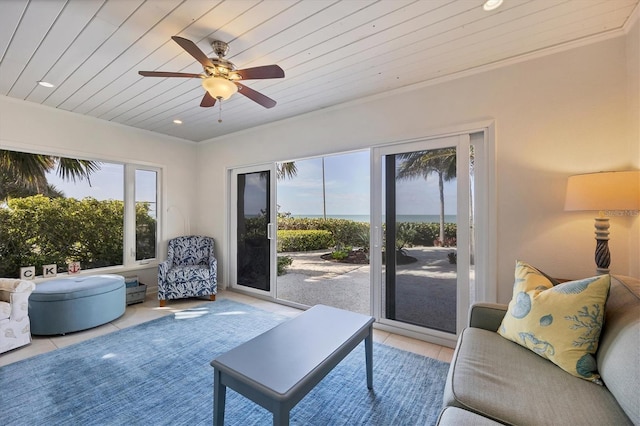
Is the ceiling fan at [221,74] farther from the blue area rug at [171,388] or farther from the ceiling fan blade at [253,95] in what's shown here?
the blue area rug at [171,388]

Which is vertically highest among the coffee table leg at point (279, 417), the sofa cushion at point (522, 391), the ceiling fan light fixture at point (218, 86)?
the ceiling fan light fixture at point (218, 86)

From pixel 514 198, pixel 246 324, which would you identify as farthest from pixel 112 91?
pixel 514 198

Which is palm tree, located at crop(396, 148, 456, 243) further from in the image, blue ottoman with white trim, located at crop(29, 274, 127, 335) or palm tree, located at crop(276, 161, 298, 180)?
palm tree, located at crop(276, 161, 298, 180)

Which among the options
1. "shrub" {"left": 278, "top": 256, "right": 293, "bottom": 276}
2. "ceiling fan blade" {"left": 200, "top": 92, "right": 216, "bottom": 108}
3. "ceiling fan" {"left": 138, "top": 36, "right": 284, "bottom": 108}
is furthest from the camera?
"shrub" {"left": 278, "top": 256, "right": 293, "bottom": 276}

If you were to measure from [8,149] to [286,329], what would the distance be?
4009 millimetres

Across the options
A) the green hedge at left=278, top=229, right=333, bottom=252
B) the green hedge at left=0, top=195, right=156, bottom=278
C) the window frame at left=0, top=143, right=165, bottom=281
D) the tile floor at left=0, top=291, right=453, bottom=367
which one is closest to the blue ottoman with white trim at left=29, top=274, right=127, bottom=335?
the tile floor at left=0, top=291, right=453, bottom=367

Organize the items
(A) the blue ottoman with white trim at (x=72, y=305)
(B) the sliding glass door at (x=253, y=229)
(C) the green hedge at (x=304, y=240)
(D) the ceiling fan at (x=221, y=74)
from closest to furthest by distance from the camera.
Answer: (D) the ceiling fan at (x=221, y=74)
(A) the blue ottoman with white trim at (x=72, y=305)
(B) the sliding glass door at (x=253, y=229)
(C) the green hedge at (x=304, y=240)

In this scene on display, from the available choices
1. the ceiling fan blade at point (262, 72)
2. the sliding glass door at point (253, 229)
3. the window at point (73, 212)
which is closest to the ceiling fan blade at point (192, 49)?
the ceiling fan blade at point (262, 72)

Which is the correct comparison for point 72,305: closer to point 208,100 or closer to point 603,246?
point 208,100

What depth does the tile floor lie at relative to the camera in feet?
7.99

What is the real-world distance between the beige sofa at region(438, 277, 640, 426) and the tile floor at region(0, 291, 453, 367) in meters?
1.14

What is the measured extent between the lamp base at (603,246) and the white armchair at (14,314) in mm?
4856

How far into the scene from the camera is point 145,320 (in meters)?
3.18

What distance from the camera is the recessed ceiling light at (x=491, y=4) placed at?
1.60m
